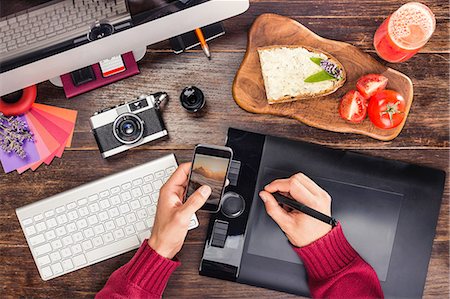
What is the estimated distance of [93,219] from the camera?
118cm

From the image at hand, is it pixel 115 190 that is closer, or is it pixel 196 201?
pixel 196 201

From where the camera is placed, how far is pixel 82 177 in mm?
1212

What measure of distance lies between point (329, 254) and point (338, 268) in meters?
0.04

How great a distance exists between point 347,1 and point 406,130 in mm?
334

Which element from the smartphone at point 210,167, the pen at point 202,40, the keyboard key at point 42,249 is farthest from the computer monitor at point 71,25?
the keyboard key at point 42,249

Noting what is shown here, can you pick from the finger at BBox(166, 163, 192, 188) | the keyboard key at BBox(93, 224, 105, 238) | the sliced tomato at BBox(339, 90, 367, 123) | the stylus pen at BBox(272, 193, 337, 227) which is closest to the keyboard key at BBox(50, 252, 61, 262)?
the keyboard key at BBox(93, 224, 105, 238)

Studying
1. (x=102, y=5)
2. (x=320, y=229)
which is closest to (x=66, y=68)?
(x=102, y=5)

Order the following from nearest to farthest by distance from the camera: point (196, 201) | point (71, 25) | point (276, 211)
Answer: point (71, 25)
point (196, 201)
point (276, 211)

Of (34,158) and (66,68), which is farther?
(34,158)

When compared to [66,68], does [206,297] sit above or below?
below

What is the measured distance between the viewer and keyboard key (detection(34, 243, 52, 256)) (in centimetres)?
117

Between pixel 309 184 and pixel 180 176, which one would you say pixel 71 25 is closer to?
pixel 180 176

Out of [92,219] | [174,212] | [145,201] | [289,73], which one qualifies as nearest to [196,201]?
[174,212]

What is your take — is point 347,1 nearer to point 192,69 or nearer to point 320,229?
point 192,69
